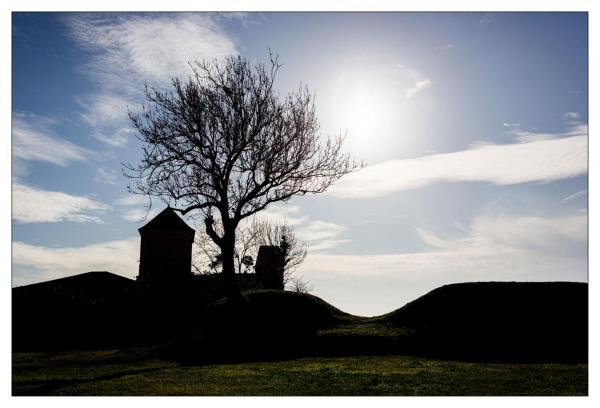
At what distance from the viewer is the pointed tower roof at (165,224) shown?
49906mm

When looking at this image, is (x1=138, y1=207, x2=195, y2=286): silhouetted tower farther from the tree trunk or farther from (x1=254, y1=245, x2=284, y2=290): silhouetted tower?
the tree trunk

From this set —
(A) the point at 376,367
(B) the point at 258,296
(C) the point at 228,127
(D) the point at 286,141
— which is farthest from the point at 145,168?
(A) the point at 376,367

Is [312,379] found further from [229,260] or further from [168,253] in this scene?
[168,253]

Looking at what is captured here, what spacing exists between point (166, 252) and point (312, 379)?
1489 inches

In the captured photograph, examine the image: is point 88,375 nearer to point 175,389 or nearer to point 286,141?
point 175,389

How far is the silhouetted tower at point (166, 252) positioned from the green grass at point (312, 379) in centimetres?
3054

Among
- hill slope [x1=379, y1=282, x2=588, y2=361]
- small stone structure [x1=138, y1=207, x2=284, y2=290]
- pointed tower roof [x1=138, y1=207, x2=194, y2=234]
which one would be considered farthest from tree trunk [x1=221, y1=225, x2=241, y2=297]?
pointed tower roof [x1=138, y1=207, x2=194, y2=234]

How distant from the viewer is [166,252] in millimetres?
49219

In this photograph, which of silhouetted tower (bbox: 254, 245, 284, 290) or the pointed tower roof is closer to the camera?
the pointed tower roof

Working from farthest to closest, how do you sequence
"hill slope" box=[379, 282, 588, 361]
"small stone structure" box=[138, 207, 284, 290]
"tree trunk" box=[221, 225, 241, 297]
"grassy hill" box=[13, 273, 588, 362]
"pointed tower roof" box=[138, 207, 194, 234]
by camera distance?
"pointed tower roof" box=[138, 207, 194, 234] → "small stone structure" box=[138, 207, 284, 290] → "tree trunk" box=[221, 225, 241, 297] → "grassy hill" box=[13, 273, 588, 362] → "hill slope" box=[379, 282, 588, 361]

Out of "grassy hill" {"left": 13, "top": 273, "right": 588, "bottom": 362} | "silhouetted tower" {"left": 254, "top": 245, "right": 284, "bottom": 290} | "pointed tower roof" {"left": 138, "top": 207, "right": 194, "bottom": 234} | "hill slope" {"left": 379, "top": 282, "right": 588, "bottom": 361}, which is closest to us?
"hill slope" {"left": 379, "top": 282, "right": 588, "bottom": 361}

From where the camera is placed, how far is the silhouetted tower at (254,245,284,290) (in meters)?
57.6

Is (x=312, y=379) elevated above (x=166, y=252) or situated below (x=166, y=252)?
below

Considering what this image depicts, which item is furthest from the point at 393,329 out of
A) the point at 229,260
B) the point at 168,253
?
the point at 168,253
